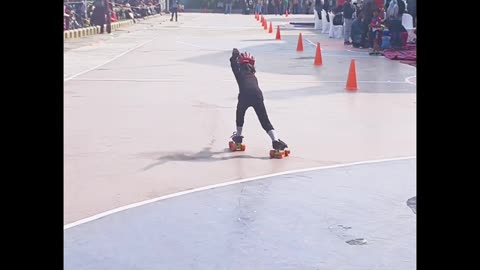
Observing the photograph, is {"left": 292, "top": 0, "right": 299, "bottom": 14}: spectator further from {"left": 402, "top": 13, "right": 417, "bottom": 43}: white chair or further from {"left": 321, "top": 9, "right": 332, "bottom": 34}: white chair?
{"left": 402, "top": 13, "right": 417, "bottom": 43}: white chair

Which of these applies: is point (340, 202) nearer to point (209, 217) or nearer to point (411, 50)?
point (209, 217)

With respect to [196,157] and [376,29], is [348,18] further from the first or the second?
[196,157]

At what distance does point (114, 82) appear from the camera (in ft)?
62.4

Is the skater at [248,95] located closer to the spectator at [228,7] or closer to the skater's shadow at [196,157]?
the skater's shadow at [196,157]

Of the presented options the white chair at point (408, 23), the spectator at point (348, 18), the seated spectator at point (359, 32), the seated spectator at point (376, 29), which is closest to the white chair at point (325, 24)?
the spectator at point (348, 18)

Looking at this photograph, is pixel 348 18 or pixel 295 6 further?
pixel 295 6

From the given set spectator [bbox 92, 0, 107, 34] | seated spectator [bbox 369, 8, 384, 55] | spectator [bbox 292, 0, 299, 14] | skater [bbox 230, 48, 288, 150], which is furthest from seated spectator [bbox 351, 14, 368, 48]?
spectator [bbox 292, 0, 299, 14]

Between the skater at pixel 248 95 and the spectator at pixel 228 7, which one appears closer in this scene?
the skater at pixel 248 95

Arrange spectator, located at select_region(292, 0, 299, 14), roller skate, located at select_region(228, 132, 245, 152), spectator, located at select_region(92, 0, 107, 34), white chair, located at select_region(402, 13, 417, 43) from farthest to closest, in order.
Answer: spectator, located at select_region(292, 0, 299, 14) < spectator, located at select_region(92, 0, 107, 34) < white chair, located at select_region(402, 13, 417, 43) < roller skate, located at select_region(228, 132, 245, 152)

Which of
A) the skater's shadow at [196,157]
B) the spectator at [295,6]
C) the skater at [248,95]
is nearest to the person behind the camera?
the skater's shadow at [196,157]

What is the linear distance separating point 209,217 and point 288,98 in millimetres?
9269

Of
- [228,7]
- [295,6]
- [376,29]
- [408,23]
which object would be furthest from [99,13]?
[228,7]

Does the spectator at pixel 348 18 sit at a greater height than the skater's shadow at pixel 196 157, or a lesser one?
greater
